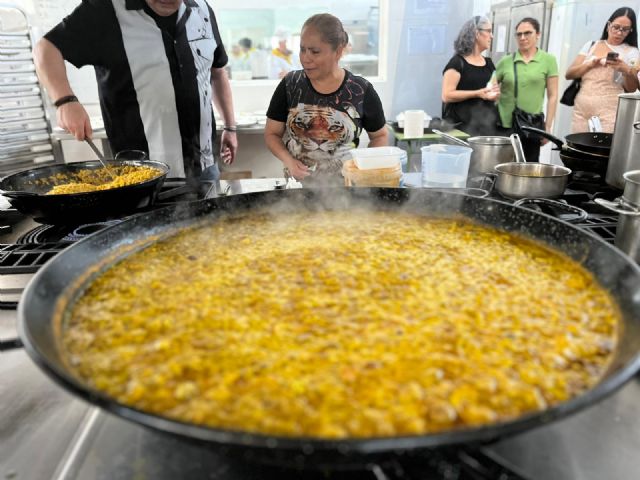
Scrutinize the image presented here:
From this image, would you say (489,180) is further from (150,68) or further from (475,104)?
(475,104)

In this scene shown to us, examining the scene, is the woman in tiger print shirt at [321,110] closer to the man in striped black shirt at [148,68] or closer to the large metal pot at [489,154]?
the man in striped black shirt at [148,68]

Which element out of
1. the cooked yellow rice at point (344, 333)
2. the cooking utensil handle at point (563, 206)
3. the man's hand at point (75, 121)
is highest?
the man's hand at point (75, 121)

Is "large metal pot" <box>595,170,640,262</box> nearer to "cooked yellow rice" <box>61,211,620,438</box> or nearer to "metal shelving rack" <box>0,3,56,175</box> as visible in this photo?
"cooked yellow rice" <box>61,211,620,438</box>

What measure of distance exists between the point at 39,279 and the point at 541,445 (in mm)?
1175

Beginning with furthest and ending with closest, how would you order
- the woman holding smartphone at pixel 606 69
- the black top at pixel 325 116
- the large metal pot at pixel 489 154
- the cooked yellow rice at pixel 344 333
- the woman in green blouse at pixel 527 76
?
the woman in green blouse at pixel 527 76
the woman holding smartphone at pixel 606 69
the black top at pixel 325 116
the large metal pot at pixel 489 154
the cooked yellow rice at pixel 344 333

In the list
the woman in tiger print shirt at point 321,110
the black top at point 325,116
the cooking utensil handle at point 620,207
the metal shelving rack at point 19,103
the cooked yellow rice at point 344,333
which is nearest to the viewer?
the cooked yellow rice at point 344,333

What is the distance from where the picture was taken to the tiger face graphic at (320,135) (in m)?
3.13

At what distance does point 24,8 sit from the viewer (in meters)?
5.63

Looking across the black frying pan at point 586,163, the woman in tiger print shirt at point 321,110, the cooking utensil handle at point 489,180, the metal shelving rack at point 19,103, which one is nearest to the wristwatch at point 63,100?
the woman in tiger print shirt at point 321,110

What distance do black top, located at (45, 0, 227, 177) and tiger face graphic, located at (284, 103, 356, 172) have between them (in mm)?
613

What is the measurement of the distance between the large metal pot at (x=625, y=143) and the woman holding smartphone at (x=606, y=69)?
3.29 metres

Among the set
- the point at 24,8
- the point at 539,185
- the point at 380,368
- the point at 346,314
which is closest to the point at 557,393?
the point at 380,368

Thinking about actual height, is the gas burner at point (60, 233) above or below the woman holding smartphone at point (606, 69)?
below

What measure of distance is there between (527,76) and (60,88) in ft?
15.6
